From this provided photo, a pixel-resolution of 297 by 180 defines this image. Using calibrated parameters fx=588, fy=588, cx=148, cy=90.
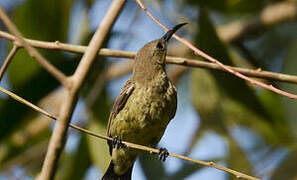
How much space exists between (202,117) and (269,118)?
543 millimetres

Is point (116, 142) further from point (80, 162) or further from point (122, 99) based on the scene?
point (80, 162)

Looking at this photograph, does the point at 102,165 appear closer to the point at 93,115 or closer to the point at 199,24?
the point at 93,115

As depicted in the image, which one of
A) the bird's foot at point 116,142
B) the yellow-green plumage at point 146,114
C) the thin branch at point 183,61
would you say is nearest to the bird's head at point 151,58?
the yellow-green plumage at point 146,114

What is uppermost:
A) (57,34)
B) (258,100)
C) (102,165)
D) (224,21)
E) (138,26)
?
(224,21)

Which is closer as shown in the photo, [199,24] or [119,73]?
[199,24]

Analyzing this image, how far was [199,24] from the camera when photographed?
4.19 m

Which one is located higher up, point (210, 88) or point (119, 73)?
point (119, 73)

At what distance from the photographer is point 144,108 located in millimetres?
3801

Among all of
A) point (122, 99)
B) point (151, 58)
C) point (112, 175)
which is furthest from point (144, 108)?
point (112, 175)

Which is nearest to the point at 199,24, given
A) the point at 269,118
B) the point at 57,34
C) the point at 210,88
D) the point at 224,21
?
the point at 210,88

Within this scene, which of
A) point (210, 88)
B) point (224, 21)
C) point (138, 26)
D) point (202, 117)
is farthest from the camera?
point (224, 21)

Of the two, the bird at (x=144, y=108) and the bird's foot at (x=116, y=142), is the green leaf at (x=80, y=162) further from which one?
the bird's foot at (x=116, y=142)

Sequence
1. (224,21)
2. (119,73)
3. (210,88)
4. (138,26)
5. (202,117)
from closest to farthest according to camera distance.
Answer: (202,117) < (210,88) < (138,26) < (119,73) < (224,21)

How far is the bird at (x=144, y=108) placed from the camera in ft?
12.5
